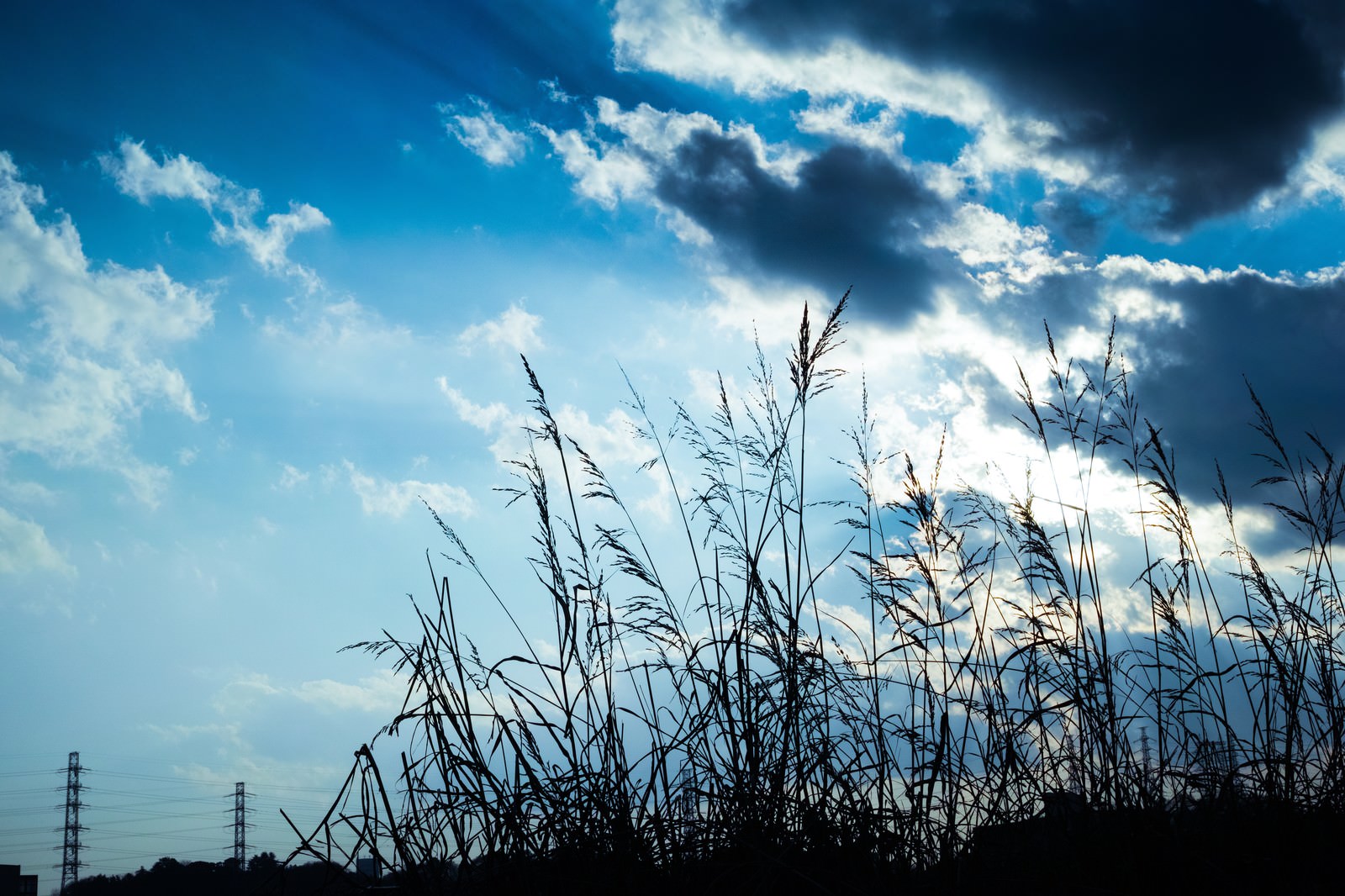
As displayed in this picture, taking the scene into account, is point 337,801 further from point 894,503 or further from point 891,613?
point 894,503

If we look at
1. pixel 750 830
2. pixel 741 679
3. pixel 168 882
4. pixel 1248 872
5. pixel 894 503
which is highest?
pixel 894 503

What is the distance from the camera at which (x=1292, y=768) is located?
2.18 m

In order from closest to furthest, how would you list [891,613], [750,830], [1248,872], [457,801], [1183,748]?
[1248,872] < [750,830] < [457,801] < [1183,748] < [891,613]

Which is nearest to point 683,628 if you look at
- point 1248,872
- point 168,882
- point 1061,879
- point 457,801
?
point 457,801

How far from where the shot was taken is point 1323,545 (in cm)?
335

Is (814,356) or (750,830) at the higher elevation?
(814,356)

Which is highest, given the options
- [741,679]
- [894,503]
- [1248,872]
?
[894,503]

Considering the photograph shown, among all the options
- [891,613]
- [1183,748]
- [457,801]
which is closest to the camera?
[457,801]

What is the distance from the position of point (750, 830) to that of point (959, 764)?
0.73m

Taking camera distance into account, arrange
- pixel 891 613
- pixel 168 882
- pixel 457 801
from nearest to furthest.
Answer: pixel 457 801 → pixel 891 613 → pixel 168 882

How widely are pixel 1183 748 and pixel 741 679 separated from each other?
152 centimetres

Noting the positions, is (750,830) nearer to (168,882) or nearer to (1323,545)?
(1323,545)

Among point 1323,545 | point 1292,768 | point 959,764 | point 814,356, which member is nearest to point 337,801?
point 959,764

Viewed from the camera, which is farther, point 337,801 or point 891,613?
point 891,613
